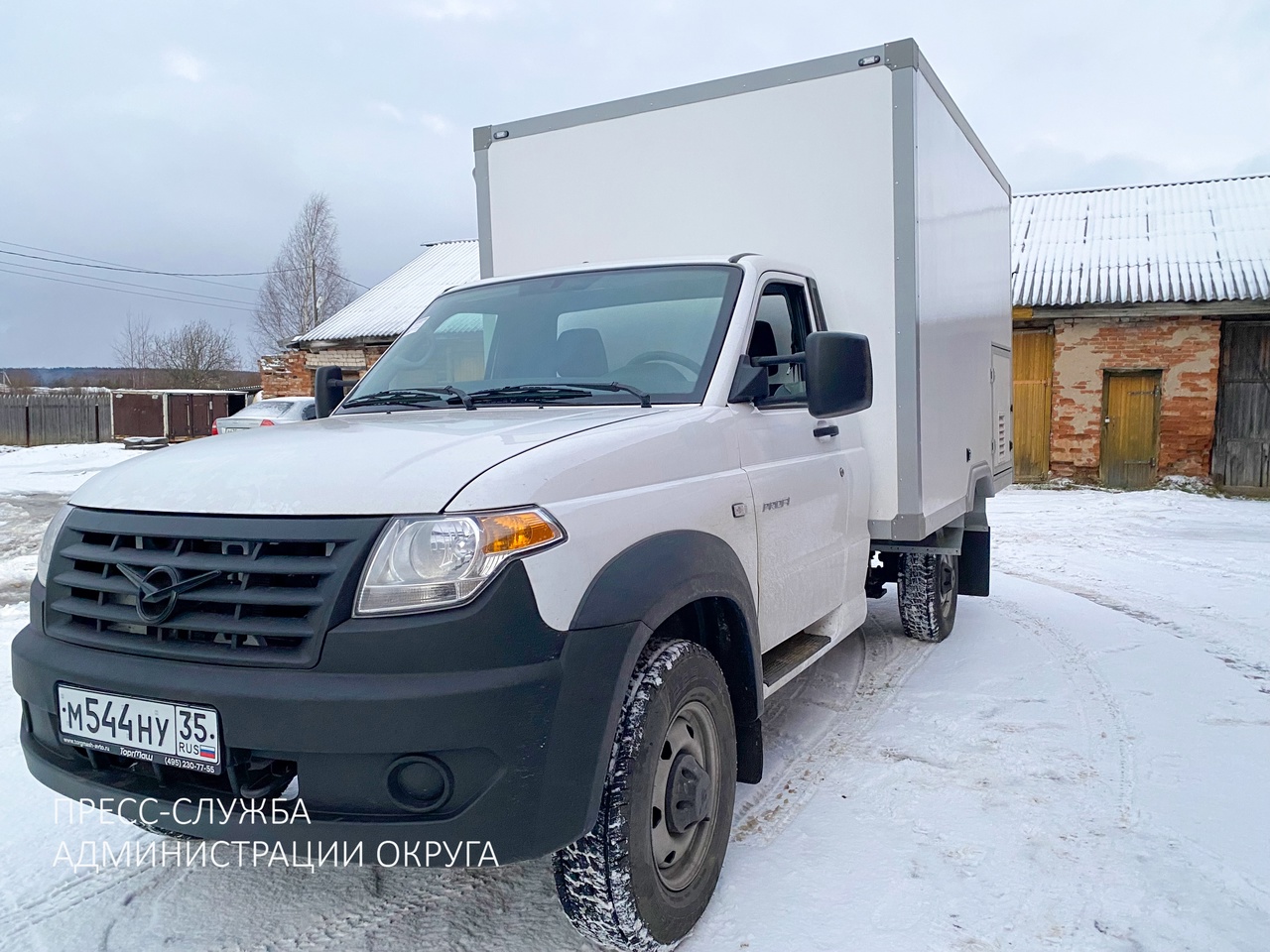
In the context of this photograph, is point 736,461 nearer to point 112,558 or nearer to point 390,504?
point 390,504

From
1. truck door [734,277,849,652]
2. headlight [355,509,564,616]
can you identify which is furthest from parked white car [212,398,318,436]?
headlight [355,509,564,616]

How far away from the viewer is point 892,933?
262 centimetres

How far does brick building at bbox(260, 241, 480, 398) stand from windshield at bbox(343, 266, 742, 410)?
18.6 m

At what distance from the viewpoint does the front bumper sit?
201 cm

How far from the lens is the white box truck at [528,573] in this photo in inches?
81.1

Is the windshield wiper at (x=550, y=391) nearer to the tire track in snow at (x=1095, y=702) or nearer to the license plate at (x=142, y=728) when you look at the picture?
the license plate at (x=142, y=728)

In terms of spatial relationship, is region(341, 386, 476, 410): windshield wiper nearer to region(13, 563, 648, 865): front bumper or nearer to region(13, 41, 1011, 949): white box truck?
region(13, 41, 1011, 949): white box truck

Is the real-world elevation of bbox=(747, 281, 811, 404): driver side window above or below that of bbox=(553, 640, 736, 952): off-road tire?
above

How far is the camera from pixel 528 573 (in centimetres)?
211

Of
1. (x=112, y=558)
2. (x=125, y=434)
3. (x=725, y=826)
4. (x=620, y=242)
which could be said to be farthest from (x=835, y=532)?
(x=125, y=434)

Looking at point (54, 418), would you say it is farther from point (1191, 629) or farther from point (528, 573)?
point (528, 573)

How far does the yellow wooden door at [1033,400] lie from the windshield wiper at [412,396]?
15.2 meters

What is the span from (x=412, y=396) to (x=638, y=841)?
1819 millimetres

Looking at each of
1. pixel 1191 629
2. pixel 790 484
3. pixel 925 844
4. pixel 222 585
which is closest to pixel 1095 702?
pixel 925 844
